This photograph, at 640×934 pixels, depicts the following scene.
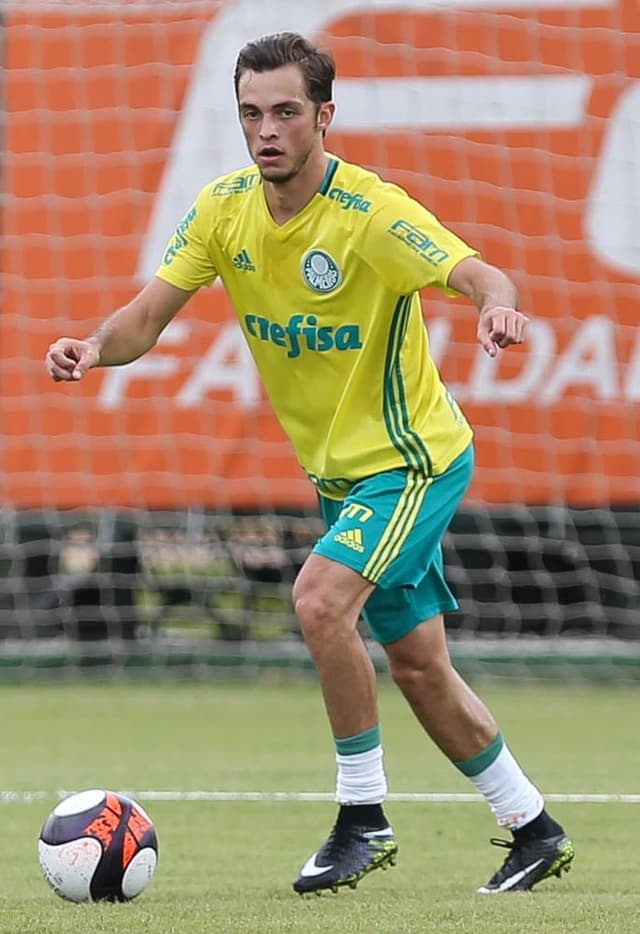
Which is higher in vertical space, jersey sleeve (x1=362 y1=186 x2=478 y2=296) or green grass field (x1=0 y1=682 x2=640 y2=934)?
jersey sleeve (x1=362 y1=186 x2=478 y2=296)

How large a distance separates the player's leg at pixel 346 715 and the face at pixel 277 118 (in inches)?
40.7

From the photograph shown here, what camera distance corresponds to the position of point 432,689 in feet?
17.9

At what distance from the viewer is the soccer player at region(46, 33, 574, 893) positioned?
525 centimetres

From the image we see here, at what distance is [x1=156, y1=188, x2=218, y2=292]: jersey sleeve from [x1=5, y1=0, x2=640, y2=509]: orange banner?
5.06 metres

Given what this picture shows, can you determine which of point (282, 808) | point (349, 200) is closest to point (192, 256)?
point (349, 200)

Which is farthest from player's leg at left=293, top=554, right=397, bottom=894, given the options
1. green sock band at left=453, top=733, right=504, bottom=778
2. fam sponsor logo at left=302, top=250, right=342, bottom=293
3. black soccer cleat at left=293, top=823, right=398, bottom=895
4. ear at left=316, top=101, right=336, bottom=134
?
ear at left=316, top=101, right=336, bottom=134

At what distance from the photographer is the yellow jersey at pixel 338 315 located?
533 centimetres

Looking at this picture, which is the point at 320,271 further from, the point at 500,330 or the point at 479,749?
the point at 479,749

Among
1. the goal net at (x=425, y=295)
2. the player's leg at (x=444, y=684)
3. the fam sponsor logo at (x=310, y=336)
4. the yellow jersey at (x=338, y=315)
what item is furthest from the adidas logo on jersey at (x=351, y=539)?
the goal net at (x=425, y=295)

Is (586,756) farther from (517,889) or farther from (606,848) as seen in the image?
(517,889)

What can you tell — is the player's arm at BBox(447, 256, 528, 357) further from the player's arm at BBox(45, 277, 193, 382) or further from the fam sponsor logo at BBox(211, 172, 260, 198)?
the player's arm at BBox(45, 277, 193, 382)

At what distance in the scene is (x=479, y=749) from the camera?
5.55 meters

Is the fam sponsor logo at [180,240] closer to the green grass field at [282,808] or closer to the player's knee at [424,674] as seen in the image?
the player's knee at [424,674]

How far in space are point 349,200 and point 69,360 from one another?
0.85 m
